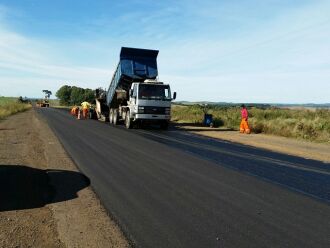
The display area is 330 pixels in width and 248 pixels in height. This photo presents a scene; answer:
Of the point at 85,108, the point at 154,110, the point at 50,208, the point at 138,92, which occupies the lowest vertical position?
the point at 50,208

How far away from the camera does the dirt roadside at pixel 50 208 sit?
5746 millimetres

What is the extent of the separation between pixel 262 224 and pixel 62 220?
2.81 metres

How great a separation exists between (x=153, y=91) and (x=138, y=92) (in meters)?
0.84

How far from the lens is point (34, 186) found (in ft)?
29.1

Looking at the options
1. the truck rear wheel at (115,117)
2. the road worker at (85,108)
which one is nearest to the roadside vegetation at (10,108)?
the road worker at (85,108)

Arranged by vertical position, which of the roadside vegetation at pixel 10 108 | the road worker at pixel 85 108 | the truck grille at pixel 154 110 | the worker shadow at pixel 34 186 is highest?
the truck grille at pixel 154 110

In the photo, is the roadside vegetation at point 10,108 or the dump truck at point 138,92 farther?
the roadside vegetation at point 10,108

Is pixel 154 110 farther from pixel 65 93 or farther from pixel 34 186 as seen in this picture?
pixel 65 93

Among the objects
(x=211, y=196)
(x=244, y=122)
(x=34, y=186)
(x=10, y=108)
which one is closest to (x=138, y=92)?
(x=244, y=122)

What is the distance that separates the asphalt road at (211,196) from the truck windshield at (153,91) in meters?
10.4

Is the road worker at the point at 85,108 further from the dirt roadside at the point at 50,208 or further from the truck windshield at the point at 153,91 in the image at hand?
the dirt roadside at the point at 50,208

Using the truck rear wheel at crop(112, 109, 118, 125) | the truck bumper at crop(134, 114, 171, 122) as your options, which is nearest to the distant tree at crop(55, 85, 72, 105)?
the truck rear wheel at crop(112, 109, 118, 125)

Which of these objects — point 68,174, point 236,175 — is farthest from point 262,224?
Result: point 68,174

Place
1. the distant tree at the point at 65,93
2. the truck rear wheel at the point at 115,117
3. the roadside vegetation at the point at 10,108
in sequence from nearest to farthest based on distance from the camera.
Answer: the truck rear wheel at the point at 115,117
the roadside vegetation at the point at 10,108
the distant tree at the point at 65,93
